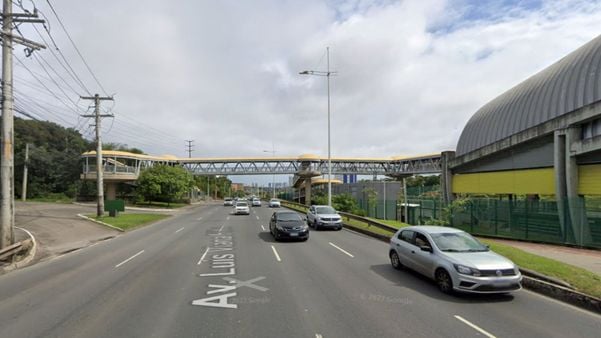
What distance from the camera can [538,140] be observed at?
23.0 meters

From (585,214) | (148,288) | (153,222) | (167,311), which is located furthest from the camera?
(153,222)

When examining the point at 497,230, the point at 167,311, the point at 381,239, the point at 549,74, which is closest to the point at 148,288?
the point at 167,311

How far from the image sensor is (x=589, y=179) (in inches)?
752

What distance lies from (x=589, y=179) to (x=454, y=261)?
15.4m

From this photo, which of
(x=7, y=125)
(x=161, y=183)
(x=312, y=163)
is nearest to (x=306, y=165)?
(x=312, y=163)

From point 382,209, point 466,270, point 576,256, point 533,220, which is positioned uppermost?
point 533,220

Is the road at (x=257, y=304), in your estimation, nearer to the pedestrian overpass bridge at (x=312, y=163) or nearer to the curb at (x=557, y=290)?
the curb at (x=557, y=290)

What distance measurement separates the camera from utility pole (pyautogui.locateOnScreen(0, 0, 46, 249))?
15.5 metres

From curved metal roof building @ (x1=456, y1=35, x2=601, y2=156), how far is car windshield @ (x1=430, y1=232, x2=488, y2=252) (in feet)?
58.7

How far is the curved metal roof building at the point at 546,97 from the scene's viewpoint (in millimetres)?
23484

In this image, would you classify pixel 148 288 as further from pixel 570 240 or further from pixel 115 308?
pixel 570 240

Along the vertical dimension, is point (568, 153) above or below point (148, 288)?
above

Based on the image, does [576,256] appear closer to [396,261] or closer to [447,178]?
[396,261]

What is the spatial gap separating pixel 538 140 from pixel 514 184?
3.73 meters
